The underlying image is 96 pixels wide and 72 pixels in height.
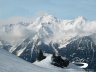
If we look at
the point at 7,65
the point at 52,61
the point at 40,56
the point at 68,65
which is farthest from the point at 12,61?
the point at 40,56

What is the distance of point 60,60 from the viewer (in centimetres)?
9231

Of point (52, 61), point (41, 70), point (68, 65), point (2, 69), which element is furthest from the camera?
point (68, 65)

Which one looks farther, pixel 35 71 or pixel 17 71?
pixel 35 71

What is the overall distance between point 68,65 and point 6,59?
59.6 metres

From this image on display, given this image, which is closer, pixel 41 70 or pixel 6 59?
pixel 6 59

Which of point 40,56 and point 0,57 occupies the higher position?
point 0,57

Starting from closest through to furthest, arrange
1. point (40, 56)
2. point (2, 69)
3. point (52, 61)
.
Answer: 1. point (2, 69)
2. point (52, 61)
3. point (40, 56)

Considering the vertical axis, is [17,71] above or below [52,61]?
above

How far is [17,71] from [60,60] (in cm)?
5882

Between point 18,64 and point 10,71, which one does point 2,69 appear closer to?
point 10,71

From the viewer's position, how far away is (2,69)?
32.0m

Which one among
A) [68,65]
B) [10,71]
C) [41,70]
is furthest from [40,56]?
[10,71]

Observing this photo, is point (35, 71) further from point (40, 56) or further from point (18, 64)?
point (40, 56)

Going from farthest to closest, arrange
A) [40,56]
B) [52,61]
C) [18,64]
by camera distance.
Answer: [40,56]
[52,61]
[18,64]
